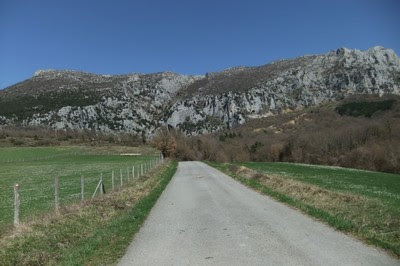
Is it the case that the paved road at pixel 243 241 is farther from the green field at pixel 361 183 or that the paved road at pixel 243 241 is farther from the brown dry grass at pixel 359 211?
the green field at pixel 361 183

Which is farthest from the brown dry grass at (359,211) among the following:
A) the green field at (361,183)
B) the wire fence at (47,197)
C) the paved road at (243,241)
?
the wire fence at (47,197)

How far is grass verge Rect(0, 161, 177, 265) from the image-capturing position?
9.27m

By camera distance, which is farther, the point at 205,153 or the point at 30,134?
the point at 30,134

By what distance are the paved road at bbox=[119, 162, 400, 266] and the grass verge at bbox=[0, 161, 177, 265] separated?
0.50m

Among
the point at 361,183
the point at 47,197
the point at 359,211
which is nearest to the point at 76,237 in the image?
the point at 359,211

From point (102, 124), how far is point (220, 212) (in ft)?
608

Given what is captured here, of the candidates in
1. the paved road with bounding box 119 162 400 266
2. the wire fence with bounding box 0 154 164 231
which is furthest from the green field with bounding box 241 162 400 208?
the wire fence with bounding box 0 154 164 231

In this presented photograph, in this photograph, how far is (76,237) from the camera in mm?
11867

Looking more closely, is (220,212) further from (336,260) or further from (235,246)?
(336,260)

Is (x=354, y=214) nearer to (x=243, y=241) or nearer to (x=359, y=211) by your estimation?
(x=359, y=211)

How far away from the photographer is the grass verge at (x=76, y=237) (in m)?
9.27

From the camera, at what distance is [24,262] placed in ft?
29.2

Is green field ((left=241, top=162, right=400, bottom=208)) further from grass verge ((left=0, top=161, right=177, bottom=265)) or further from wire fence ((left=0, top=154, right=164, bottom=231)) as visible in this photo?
wire fence ((left=0, top=154, right=164, bottom=231))

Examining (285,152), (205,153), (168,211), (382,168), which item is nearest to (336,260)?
(168,211)
